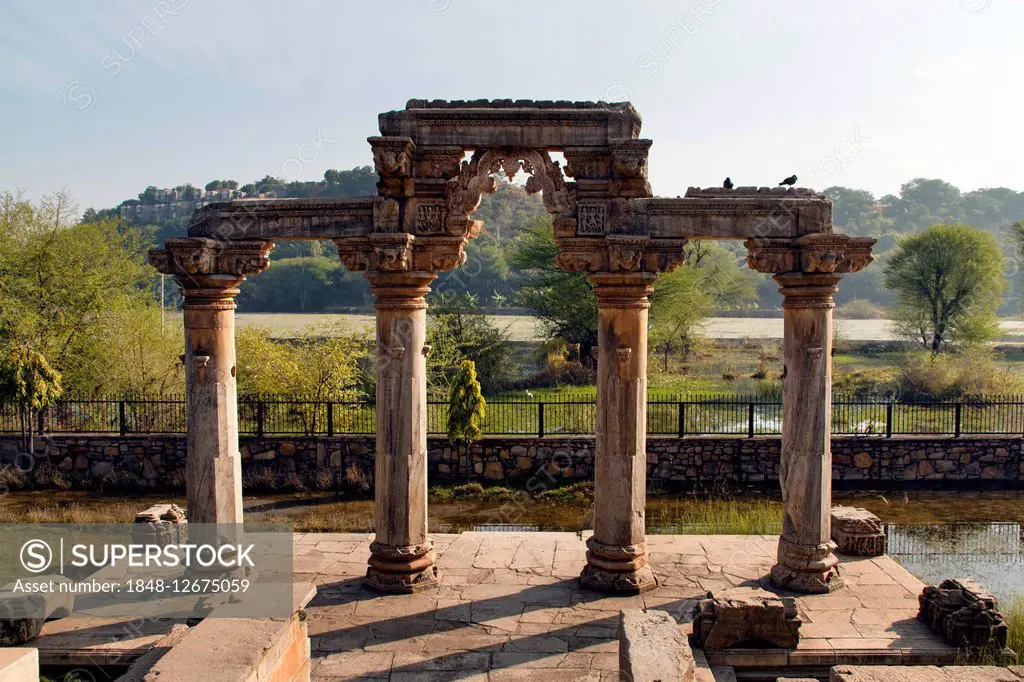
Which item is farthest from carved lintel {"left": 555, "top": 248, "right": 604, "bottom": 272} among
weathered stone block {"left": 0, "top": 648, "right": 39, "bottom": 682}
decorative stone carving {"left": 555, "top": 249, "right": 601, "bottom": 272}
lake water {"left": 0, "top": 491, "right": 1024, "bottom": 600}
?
weathered stone block {"left": 0, "top": 648, "right": 39, "bottom": 682}

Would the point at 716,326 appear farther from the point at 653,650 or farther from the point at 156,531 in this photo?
the point at 653,650

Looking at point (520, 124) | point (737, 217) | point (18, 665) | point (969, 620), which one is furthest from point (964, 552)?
point (18, 665)

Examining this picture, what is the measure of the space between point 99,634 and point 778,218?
304 inches

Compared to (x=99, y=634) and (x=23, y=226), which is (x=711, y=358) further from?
(x=99, y=634)

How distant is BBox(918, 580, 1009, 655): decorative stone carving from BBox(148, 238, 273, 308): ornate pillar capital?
24.1 feet

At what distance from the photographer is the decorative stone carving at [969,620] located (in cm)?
717

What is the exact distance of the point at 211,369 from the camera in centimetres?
802

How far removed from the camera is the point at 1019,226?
30.3 meters

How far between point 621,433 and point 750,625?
2.22 m

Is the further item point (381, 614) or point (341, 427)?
point (341, 427)

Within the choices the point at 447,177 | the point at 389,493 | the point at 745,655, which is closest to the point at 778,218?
the point at 447,177

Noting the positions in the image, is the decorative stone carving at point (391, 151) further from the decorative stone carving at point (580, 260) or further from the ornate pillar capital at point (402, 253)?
the decorative stone carving at point (580, 260)

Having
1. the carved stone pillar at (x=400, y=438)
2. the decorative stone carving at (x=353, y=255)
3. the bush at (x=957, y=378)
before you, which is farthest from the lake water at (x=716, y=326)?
the decorative stone carving at (x=353, y=255)

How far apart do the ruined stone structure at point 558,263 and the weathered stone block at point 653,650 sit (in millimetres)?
2353
